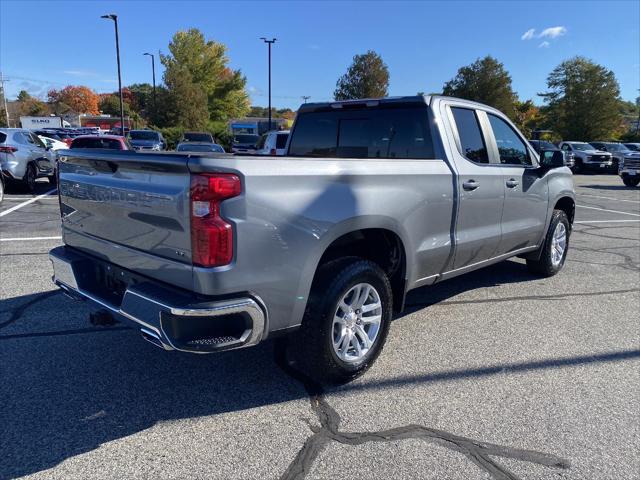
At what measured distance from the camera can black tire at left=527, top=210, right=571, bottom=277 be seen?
19.4 feet

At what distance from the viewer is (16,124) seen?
309 feet

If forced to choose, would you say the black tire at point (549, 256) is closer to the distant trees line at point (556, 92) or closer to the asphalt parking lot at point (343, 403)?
the asphalt parking lot at point (343, 403)

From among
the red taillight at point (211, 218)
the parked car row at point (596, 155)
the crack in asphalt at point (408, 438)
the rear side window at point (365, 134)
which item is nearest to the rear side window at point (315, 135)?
the rear side window at point (365, 134)

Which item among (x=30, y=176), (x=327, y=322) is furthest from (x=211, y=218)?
(x=30, y=176)

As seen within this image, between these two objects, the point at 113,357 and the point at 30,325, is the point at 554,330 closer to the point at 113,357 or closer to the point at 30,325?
the point at 113,357

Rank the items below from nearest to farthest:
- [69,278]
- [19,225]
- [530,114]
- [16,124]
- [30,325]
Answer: [69,278], [30,325], [19,225], [530,114], [16,124]

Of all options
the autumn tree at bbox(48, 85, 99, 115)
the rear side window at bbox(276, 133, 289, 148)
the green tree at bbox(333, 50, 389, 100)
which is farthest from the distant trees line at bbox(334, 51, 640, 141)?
the autumn tree at bbox(48, 85, 99, 115)

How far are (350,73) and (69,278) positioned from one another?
44.1m

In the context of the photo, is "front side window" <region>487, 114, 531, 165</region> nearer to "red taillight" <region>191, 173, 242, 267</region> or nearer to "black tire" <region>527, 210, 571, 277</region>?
"black tire" <region>527, 210, 571, 277</region>

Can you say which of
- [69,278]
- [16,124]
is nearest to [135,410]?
[69,278]

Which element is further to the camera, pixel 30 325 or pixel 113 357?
pixel 30 325

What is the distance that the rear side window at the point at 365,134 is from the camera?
14.0 ft

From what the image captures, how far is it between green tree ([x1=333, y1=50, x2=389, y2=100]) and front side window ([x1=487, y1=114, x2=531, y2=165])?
130 ft

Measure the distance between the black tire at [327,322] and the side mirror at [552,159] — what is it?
2.96 metres
